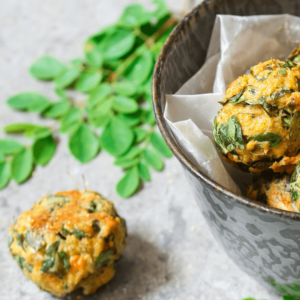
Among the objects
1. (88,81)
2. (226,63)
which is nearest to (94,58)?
(88,81)

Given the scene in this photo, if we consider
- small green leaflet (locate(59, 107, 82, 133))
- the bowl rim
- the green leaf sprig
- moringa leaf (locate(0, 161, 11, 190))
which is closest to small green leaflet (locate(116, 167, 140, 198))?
the green leaf sprig

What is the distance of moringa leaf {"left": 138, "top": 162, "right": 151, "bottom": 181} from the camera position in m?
1.10

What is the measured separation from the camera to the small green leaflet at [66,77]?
1.29 m

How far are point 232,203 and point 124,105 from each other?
0.68 m

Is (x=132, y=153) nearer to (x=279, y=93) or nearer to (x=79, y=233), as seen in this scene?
(x=79, y=233)

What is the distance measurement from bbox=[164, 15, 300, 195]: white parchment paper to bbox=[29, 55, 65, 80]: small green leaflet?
0.66 metres

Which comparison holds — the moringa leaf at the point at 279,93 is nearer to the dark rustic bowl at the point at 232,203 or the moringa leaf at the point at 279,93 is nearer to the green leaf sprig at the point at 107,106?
the dark rustic bowl at the point at 232,203

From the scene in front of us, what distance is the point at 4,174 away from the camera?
1.15 m

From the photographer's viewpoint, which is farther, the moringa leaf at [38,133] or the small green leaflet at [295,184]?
the moringa leaf at [38,133]

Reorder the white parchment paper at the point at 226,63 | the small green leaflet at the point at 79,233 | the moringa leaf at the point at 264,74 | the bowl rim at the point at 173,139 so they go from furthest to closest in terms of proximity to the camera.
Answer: the small green leaflet at the point at 79,233 < the white parchment paper at the point at 226,63 < the moringa leaf at the point at 264,74 < the bowl rim at the point at 173,139

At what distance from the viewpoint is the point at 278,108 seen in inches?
24.3

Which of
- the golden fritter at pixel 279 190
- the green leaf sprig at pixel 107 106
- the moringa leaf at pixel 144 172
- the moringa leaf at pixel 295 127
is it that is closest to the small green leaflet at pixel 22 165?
the green leaf sprig at pixel 107 106

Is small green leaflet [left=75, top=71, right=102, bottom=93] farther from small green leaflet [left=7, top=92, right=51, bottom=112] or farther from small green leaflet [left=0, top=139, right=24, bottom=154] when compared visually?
small green leaflet [left=0, top=139, right=24, bottom=154]

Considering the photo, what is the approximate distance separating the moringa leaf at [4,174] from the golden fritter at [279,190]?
74 centimetres
